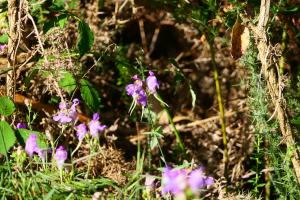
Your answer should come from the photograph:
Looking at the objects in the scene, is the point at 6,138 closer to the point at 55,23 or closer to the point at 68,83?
the point at 68,83

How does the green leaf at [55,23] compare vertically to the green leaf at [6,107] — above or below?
above

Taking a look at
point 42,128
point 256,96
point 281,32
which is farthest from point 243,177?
point 42,128

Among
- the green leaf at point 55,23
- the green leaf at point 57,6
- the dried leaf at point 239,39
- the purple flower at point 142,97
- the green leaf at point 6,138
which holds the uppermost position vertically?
the green leaf at point 57,6

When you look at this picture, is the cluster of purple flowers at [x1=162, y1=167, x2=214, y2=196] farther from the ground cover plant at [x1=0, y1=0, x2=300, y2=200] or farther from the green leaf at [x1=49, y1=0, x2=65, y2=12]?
the green leaf at [x1=49, y1=0, x2=65, y2=12]

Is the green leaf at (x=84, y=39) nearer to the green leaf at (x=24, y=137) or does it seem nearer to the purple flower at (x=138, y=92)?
the purple flower at (x=138, y=92)

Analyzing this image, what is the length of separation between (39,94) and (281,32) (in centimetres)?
144

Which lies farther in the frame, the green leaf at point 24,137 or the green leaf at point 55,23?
the green leaf at point 55,23

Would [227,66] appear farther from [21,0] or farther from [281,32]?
[21,0]

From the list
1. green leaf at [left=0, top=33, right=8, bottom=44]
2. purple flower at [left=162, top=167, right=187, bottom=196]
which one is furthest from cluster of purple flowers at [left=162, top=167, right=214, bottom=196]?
green leaf at [left=0, top=33, right=8, bottom=44]

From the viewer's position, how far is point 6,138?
250cm

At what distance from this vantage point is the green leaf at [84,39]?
8.85ft

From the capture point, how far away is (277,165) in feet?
9.33

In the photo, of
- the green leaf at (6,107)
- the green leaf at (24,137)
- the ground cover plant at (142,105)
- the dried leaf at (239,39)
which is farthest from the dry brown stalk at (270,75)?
the green leaf at (6,107)

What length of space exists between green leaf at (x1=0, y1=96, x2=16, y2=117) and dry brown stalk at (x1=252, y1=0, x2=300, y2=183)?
1.09 metres
